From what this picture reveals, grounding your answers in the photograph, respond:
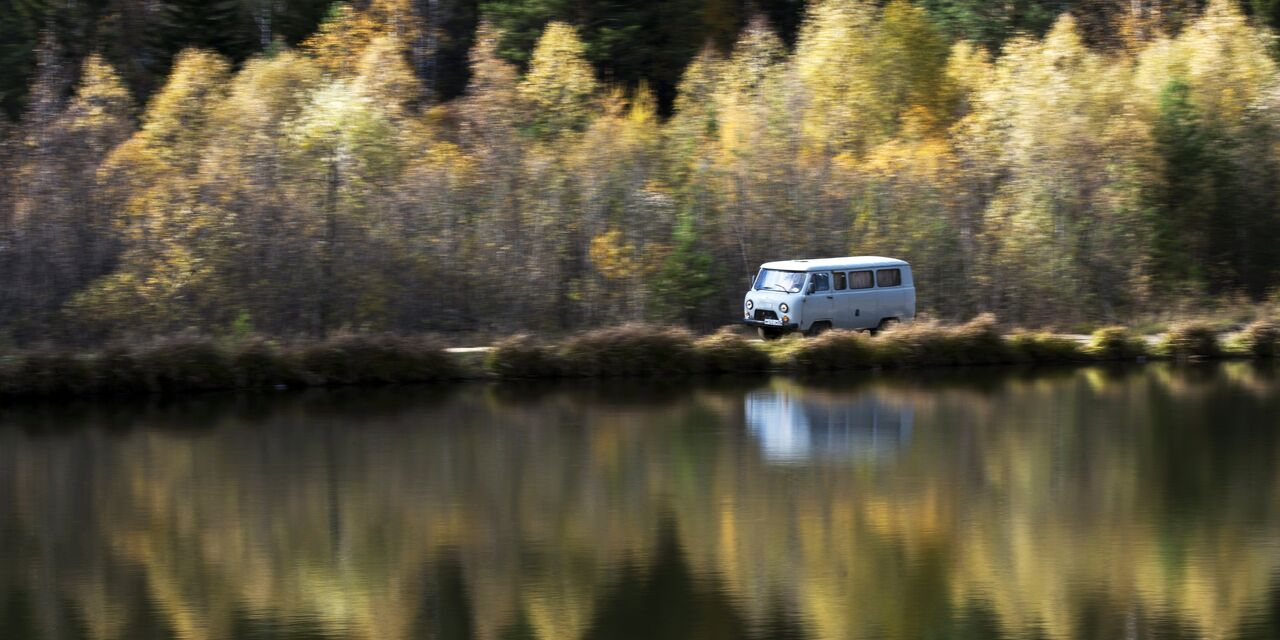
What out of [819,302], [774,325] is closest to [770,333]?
[774,325]

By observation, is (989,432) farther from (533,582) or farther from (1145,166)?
(1145,166)

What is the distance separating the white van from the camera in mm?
27797

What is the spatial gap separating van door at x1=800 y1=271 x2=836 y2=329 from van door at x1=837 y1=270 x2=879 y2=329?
0.85 feet

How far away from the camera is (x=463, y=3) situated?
5834 centimetres

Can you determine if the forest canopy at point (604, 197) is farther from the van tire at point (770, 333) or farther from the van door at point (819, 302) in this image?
the van door at point (819, 302)

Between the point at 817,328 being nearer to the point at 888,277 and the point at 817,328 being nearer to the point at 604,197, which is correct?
the point at 888,277

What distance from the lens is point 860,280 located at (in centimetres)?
2850

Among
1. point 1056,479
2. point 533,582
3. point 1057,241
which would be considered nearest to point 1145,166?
point 1057,241

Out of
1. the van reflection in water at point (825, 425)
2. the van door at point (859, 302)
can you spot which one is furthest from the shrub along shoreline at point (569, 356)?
the van reflection in water at point (825, 425)

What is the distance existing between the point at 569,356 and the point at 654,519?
40.0ft

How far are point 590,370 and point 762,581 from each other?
14555 mm

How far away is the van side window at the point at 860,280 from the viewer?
93.0 ft

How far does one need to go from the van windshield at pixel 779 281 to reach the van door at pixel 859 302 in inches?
37.3

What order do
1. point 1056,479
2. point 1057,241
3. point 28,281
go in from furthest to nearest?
point 1057,241
point 28,281
point 1056,479
